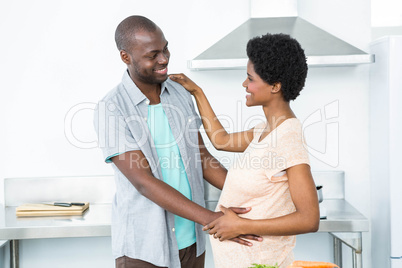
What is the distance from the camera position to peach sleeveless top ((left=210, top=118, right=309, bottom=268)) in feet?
4.83

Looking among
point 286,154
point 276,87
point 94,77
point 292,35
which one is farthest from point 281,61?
point 94,77

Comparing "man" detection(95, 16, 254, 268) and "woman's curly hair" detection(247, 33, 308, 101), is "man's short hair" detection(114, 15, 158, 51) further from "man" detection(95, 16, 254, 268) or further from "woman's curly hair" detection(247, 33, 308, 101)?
"woman's curly hair" detection(247, 33, 308, 101)

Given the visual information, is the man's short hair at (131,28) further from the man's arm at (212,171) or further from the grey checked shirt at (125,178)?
the man's arm at (212,171)

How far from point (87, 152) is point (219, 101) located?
77cm

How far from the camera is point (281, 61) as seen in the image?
149cm

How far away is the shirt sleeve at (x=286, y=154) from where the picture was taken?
4.75 ft

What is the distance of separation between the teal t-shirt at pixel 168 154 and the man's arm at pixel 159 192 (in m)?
0.10

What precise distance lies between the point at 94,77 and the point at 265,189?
150 cm

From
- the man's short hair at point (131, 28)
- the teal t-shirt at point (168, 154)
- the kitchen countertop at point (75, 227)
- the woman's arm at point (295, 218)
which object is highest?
the man's short hair at point (131, 28)

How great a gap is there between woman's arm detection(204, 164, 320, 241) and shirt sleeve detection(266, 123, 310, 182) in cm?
2

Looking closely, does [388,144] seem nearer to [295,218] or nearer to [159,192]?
[295,218]

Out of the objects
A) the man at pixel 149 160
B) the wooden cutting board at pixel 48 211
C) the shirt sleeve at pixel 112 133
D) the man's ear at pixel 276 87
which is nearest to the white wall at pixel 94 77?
the wooden cutting board at pixel 48 211

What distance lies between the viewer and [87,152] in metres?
2.76

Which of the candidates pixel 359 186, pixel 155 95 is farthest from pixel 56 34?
pixel 359 186
